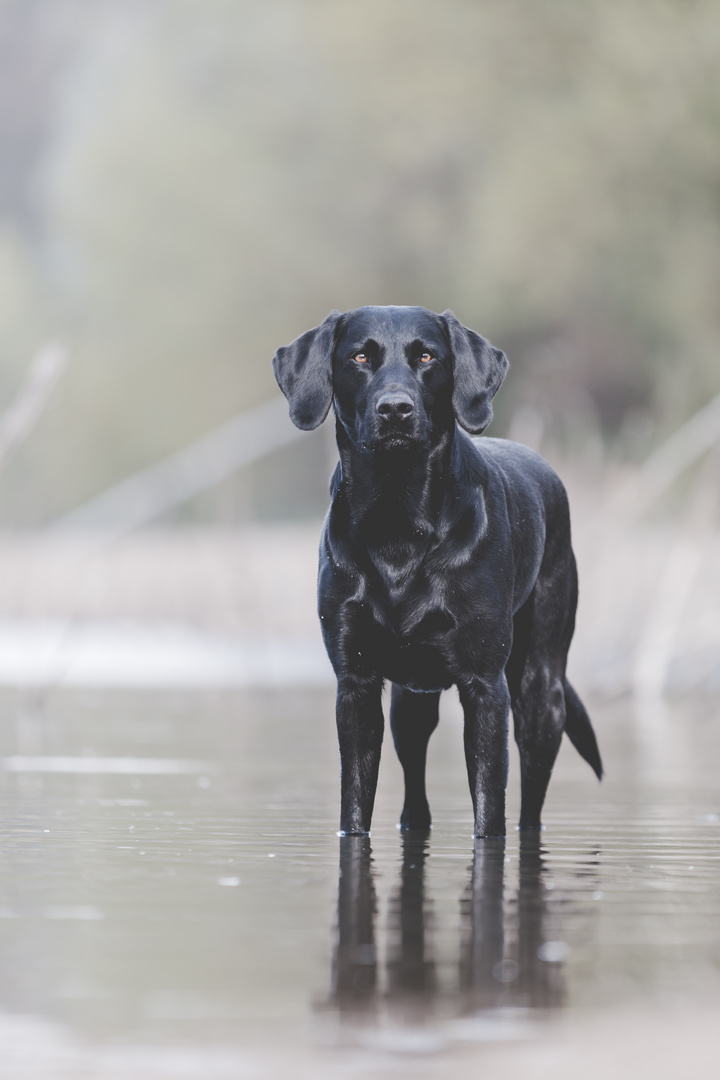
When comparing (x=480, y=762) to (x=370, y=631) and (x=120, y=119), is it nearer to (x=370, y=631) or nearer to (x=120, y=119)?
(x=370, y=631)

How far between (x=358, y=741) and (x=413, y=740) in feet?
1.73

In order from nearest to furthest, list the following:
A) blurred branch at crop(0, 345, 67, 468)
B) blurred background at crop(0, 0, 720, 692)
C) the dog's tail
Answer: the dog's tail, blurred branch at crop(0, 345, 67, 468), blurred background at crop(0, 0, 720, 692)

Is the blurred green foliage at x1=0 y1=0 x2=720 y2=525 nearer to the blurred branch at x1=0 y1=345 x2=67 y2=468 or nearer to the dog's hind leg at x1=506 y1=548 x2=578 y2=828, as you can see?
the blurred branch at x1=0 y1=345 x2=67 y2=468

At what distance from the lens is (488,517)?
16.2 feet

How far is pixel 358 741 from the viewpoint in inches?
192

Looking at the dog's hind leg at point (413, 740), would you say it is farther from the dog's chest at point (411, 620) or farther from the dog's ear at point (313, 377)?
the dog's ear at point (313, 377)

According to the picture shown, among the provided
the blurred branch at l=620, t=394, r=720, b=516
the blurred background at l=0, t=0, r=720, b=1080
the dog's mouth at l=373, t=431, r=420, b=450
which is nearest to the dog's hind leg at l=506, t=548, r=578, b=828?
the blurred background at l=0, t=0, r=720, b=1080

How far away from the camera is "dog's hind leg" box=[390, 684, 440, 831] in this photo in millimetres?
5316

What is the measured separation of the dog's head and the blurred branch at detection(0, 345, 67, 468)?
2.56 meters

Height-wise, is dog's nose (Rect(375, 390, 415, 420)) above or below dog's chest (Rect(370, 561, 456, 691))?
above

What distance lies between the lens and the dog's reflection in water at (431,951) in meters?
2.79

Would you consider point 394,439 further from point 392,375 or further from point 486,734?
point 486,734

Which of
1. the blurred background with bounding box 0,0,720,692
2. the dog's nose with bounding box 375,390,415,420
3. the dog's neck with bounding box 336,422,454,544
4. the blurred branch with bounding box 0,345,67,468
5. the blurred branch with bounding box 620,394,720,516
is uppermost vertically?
the blurred background with bounding box 0,0,720,692

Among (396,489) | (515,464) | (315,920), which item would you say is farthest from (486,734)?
(315,920)
